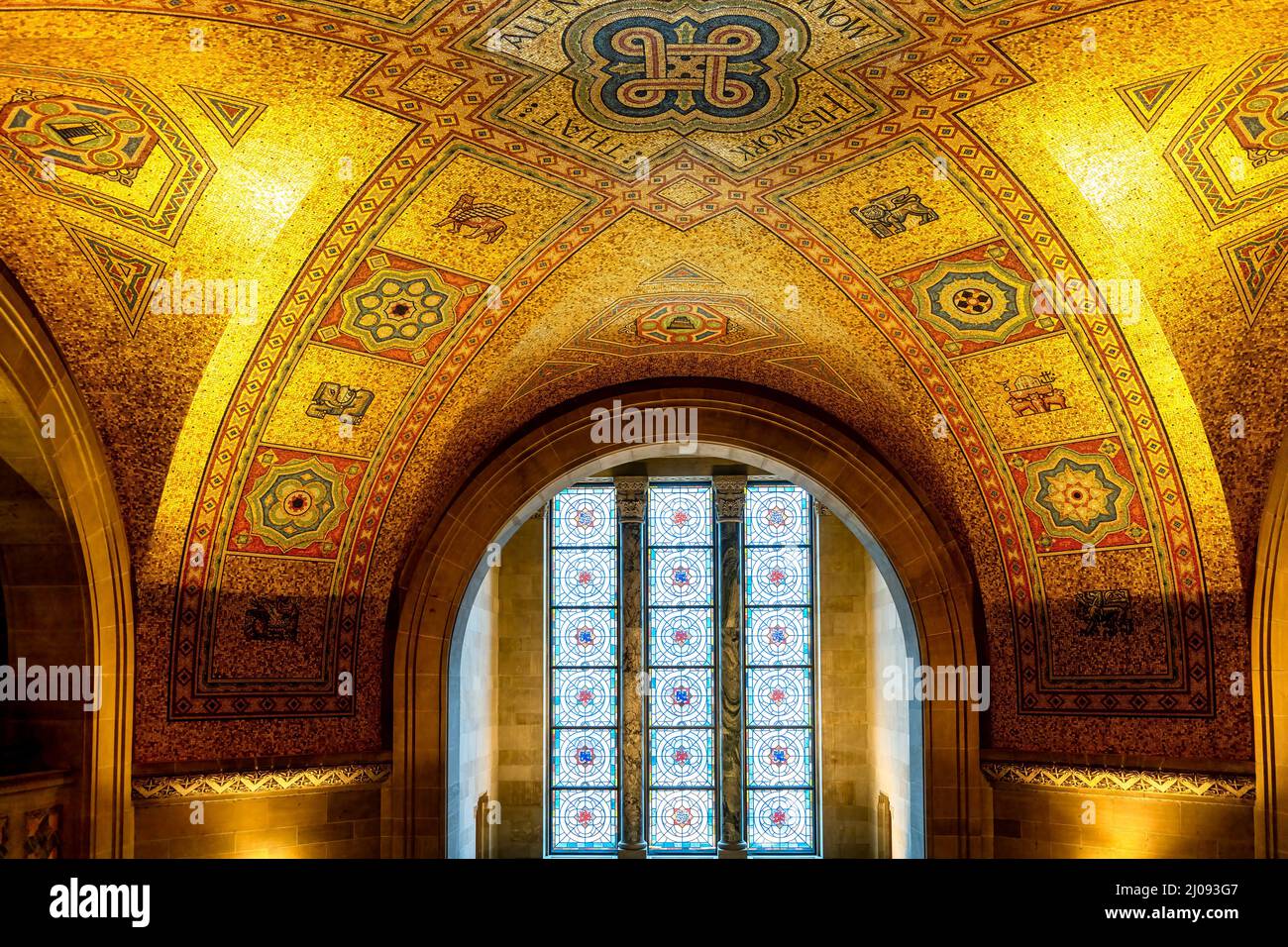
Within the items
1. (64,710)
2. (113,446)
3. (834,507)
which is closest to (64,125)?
(113,446)

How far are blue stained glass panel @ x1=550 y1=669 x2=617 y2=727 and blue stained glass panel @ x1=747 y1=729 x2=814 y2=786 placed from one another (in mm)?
1930

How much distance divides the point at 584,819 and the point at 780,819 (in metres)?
2.62

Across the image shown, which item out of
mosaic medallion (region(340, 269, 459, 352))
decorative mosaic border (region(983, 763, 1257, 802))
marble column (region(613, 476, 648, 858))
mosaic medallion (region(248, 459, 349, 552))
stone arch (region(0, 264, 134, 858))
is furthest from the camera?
marble column (region(613, 476, 648, 858))

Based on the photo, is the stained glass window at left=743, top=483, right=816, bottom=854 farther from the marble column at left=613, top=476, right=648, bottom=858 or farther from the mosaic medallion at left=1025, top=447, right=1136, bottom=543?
the mosaic medallion at left=1025, top=447, right=1136, bottom=543

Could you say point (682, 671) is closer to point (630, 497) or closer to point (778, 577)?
point (778, 577)

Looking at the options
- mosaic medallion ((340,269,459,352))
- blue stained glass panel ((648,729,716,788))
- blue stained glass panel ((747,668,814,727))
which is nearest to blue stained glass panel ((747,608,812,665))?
blue stained glass panel ((747,668,814,727))

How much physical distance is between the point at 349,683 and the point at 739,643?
6.96m

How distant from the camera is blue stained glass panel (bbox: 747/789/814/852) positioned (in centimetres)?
1591

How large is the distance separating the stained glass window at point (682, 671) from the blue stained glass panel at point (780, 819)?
548mm

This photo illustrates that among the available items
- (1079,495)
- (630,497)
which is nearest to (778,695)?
(630,497)

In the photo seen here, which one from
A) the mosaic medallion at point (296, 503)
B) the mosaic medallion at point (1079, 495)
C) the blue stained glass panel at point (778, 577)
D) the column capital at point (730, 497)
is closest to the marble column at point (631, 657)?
the column capital at point (730, 497)

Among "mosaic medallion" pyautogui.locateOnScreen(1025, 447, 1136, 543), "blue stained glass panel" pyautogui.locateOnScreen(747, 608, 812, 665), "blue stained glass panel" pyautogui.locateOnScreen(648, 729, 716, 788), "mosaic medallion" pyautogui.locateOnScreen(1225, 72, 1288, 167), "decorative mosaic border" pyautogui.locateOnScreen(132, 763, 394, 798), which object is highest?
"mosaic medallion" pyautogui.locateOnScreen(1225, 72, 1288, 167)

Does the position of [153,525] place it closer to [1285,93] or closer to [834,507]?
[834,507]

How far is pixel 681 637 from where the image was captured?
16344 mm
